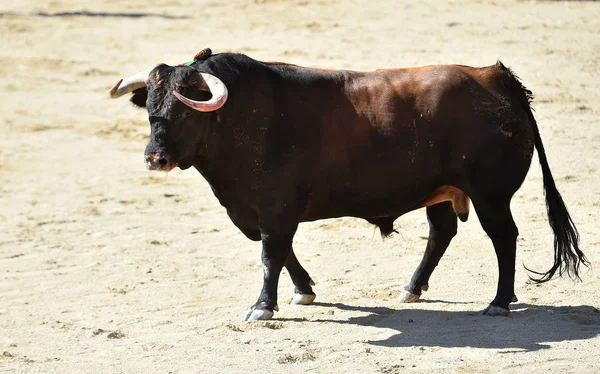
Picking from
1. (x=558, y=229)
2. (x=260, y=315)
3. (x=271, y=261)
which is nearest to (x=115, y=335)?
(x=260, y=315)

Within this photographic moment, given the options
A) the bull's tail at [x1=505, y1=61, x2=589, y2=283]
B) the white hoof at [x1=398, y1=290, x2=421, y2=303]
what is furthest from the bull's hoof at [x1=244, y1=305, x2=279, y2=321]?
the bull's tail at [x1=505, y1=61, x2=589, y2=283]

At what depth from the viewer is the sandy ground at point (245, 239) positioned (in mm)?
7090

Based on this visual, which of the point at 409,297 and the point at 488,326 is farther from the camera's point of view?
the point at 409,297

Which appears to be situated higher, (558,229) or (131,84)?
(131,84)

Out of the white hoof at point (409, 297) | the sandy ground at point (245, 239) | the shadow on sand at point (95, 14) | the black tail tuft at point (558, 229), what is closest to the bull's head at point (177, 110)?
the sandy ground at point (245, 239)

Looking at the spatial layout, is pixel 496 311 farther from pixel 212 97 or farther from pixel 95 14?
pixel 95 14

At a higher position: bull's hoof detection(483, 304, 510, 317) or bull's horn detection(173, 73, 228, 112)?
bull's horn detection(173, 73, 228, 112)

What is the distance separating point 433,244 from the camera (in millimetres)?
8117

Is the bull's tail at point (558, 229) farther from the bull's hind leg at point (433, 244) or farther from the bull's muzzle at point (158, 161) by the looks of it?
the bull's muzzle at point (158, 161)

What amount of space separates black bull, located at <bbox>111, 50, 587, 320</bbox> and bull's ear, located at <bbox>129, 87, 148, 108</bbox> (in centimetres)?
25

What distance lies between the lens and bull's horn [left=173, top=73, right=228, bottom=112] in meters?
7.14

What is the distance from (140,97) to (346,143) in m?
1.55

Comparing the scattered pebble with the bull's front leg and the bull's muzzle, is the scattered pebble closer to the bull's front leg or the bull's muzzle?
the bull's front leg

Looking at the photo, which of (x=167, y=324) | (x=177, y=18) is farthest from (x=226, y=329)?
(x=177, y=18)
